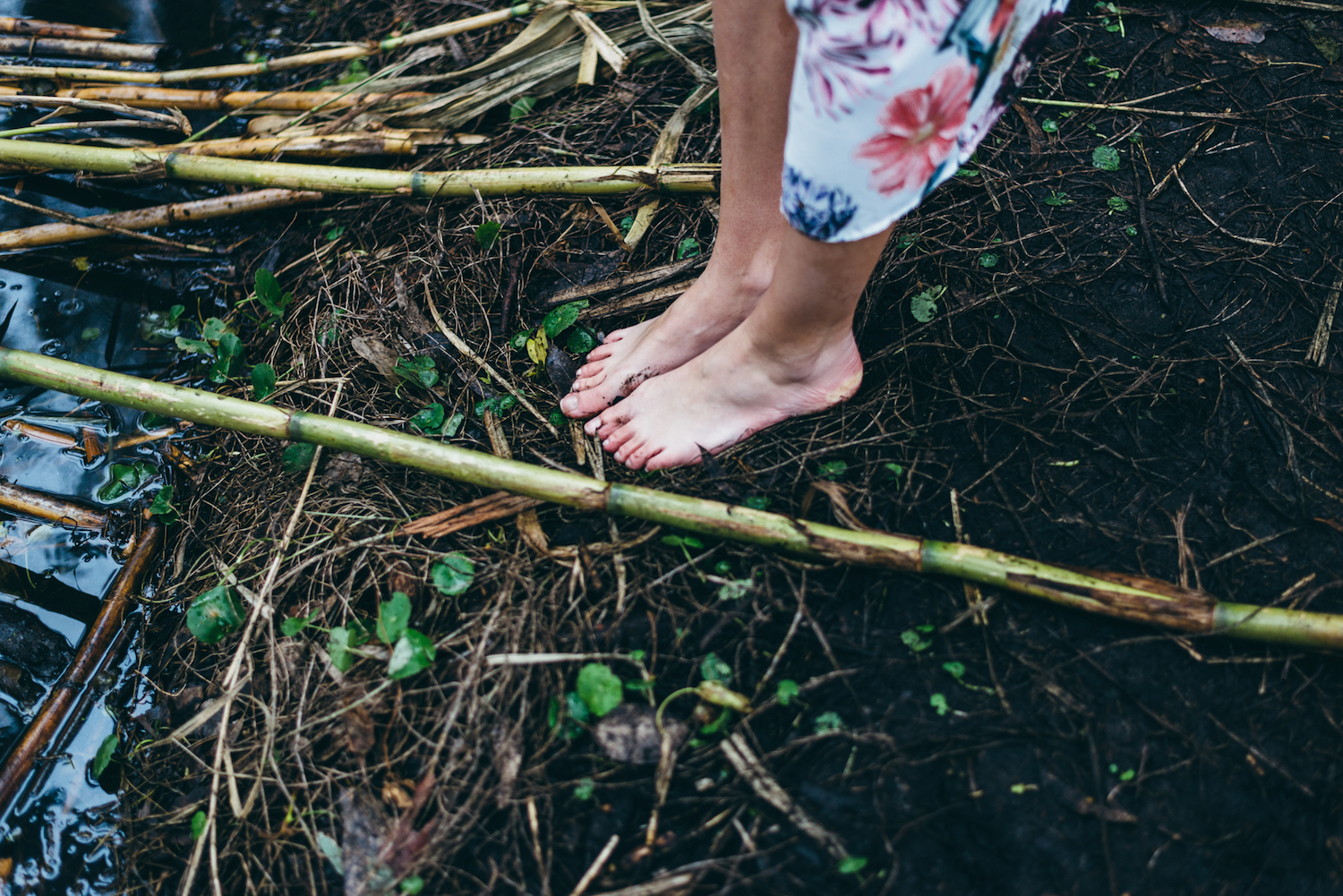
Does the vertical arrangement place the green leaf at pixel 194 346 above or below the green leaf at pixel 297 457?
above

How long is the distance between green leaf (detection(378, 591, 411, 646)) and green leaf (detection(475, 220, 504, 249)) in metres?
0.95

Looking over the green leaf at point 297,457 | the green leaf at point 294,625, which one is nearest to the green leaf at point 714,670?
the green leaf at point 294,625

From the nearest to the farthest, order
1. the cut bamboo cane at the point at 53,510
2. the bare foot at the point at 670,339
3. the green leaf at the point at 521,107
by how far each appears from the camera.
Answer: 1. the bare foot at the point at 670,339
2. the cut bamboo cane at the point at 53,510
3. the green leaf at the point at 521,107

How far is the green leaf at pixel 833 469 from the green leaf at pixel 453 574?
0.74 m

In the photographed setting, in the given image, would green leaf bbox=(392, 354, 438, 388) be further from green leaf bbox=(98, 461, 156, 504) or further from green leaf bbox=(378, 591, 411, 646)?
green leaf bbox=(98, 461, 156, 504)

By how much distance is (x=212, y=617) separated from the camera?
1475 mm

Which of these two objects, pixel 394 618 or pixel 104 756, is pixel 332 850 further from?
pixel 104 756

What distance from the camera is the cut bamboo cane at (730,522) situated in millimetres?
1208

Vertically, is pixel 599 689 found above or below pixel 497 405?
below

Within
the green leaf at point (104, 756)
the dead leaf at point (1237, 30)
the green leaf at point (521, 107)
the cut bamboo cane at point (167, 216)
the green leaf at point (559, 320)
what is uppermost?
the green leaf at point (521, 107)

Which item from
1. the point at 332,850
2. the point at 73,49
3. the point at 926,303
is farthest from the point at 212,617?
the point at 73,49

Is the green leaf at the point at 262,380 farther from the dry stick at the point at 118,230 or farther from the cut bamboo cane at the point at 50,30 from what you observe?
the cut bamboo cane at the point at 50,30

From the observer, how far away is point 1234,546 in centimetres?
136

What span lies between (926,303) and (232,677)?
1.70m
